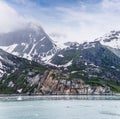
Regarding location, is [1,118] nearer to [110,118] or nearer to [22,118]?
[22,118]

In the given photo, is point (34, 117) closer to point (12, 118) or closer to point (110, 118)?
point (12, 118)

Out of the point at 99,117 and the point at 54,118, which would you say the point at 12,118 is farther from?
the point at 99,117

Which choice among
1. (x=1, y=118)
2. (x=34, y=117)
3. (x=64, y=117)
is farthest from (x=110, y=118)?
(x=1, y=118)

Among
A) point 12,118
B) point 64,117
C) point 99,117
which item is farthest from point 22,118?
point 99,117

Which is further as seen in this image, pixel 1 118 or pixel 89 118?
pixel 1 118

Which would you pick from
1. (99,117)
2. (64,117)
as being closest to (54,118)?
(64,117)

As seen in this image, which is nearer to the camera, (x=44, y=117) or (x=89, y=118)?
(x=89, y=118)

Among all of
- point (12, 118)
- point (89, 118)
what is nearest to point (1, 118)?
point (12, 118)
